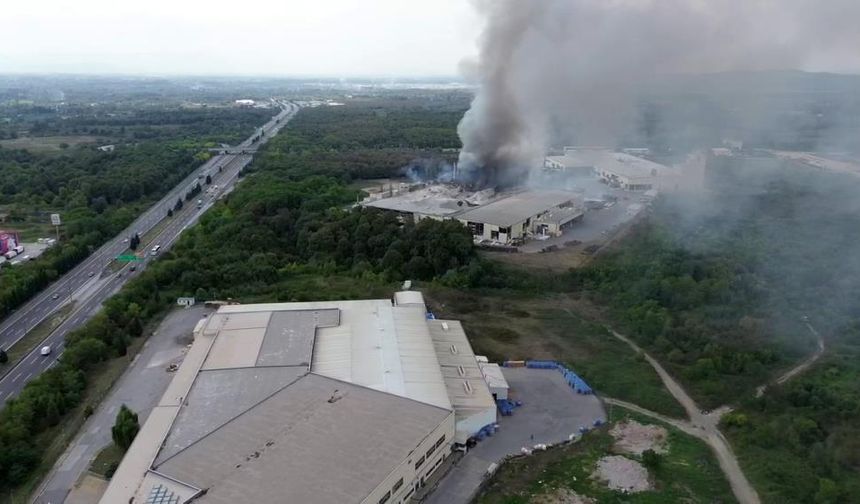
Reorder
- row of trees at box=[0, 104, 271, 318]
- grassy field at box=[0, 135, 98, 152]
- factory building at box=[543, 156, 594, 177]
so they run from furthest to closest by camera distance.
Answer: grassy field at box=[0, 135, 98, 152]
factory building at box=[543, 156, 594, 177]
row of trees at box=[0, 104, 271, 318]

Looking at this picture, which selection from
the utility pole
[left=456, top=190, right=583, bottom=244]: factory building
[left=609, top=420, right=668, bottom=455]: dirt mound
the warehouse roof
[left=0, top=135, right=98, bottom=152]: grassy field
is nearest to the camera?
[left=609, top=420, right=668, bottom=455]: dirt mound

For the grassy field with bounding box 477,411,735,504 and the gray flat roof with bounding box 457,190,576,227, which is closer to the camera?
the grassy field with bounding box 477,411,735,504

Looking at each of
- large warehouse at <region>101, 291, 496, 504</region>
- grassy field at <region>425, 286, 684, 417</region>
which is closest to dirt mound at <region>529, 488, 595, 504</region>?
large warehouse at <region>101, 291, 496, 504</region>

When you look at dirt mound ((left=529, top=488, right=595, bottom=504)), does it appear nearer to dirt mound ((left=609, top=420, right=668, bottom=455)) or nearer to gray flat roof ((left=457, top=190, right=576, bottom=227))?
dirt mound ((left=609, top=420, right=668, bottom=455))

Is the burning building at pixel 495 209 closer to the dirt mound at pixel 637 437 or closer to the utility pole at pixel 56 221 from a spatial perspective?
the utility pole at pixel 56 221

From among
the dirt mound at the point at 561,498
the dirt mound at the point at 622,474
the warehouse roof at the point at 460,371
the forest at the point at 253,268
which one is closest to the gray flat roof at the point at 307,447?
the warehouse roof at the point at 460,371

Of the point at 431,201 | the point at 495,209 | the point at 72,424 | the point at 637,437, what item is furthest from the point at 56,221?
Answer: the point at 637,437
